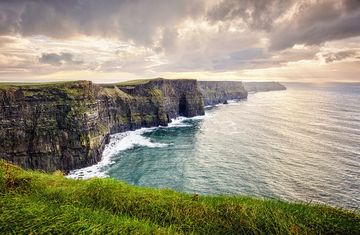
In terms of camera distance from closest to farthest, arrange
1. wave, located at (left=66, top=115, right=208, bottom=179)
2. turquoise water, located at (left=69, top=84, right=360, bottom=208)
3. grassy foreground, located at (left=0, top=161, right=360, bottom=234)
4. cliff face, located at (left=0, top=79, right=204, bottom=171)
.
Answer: grassy foreground, located at (left=0, top=161, right=360, bottom=234) → turquoise water, located at (left=69, top=84, right=360, bottom=208) → cliff face, located at (left=0, top=79, right=204, bottom=171) → wave, located at (left=66, top=115, right=208, bottom=179)

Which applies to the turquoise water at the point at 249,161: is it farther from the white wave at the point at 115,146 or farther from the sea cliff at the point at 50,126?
the sea cliff at the point at 50,126

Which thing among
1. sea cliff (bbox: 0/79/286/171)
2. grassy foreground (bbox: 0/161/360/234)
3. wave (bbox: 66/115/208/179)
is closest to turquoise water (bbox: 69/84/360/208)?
wave (bbox: 66/115/208/179)

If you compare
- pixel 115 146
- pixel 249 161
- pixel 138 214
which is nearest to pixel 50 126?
pixel 115 146

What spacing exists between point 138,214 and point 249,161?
55.6 metres

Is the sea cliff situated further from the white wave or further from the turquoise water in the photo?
the turquoise water

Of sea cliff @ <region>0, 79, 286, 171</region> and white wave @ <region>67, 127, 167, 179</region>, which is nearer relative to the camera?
sea cliff @ <region>0, 79, 286, 171</region>

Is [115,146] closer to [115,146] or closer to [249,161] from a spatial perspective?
[115,146]

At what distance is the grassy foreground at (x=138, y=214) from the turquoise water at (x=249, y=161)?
113 feet

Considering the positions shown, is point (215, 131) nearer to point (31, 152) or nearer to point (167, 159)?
point (167, 159)

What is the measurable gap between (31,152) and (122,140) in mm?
36346

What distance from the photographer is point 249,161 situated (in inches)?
2549

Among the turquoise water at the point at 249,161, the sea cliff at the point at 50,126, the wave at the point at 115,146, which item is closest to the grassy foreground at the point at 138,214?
the turquoise water at the point at 249,161

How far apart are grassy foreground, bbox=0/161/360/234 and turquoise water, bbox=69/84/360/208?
34.6 meters

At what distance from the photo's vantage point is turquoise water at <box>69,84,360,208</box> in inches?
1929
